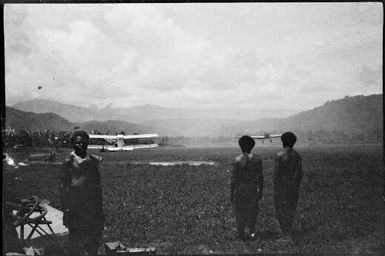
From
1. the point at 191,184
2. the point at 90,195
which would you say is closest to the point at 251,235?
the point at 90,195

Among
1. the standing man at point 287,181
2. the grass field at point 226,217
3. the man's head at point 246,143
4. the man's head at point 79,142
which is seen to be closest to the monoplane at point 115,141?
the grass field at point 226,217

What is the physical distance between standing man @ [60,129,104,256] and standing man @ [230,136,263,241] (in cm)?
264

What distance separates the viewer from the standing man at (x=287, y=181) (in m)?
7.41

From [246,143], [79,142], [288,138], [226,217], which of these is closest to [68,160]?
[79,142]

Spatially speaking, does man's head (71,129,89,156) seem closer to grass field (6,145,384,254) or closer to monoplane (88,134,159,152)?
grass field (6,145,384,254)

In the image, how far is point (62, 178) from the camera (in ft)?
20.5

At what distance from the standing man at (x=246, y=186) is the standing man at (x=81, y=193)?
2.64 m

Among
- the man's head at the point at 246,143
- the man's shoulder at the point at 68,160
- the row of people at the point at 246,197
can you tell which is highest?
the man's head at the point at 246,143

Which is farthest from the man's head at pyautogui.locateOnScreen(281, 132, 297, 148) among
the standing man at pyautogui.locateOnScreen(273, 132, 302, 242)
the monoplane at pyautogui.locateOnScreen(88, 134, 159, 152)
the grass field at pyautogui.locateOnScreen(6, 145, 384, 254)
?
the monoplane at pyautogui.locateOnScreen(88, 134, 159, 152)

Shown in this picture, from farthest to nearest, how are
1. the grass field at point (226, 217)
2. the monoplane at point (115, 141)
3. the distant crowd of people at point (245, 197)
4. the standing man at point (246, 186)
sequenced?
the monoplane at point (115, 141), the standing man at point (246, 186), the grass field at point (226, 217), the distant crowd of people at point (245, 197)

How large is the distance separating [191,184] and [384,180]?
20.4 ft

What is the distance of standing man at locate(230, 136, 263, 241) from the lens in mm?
7324

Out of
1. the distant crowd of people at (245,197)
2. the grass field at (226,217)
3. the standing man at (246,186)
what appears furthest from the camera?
the standing man at (246,186)

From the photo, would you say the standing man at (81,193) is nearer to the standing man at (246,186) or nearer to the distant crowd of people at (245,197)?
the distant crowd of people at (245,197)
